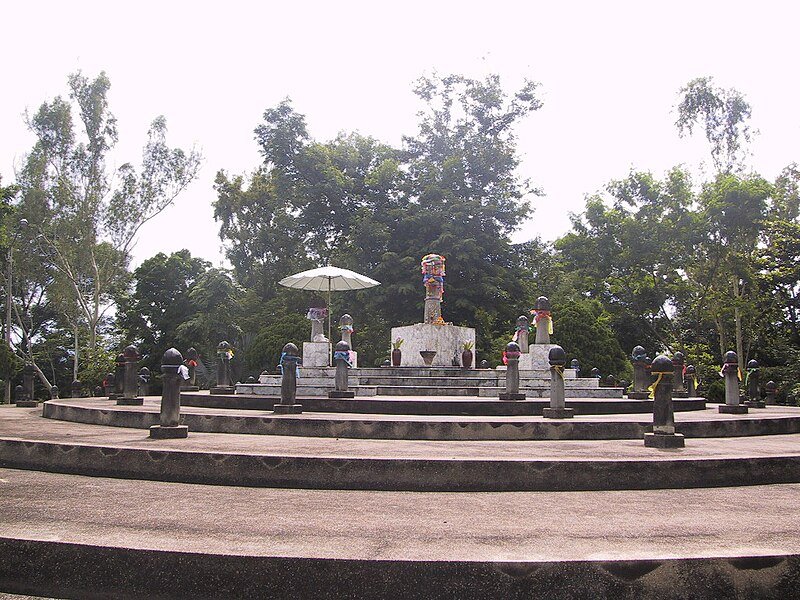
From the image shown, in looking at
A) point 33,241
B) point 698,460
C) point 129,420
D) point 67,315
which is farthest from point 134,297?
point 698,460

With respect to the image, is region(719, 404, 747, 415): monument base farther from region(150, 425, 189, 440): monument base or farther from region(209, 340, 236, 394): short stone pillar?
region(209, 340, 236, 394): short stone pillar

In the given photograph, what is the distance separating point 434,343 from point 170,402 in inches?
420

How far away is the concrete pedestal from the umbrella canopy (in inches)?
77.9

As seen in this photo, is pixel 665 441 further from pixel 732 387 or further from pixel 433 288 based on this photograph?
pixel 433 288

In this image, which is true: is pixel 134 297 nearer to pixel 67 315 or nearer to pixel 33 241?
pixel 67 315

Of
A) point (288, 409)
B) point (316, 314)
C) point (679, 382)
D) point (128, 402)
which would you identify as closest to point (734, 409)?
point (679, 382)

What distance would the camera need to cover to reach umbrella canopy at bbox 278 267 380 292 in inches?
625

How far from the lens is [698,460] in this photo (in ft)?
18.4

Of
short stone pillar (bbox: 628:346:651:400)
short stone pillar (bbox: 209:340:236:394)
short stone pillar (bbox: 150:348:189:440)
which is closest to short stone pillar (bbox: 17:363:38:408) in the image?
short stone pillar (bbox: 209:340:236:394)

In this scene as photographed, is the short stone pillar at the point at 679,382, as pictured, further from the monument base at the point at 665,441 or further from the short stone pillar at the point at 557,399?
the monument base at the point at 665,441

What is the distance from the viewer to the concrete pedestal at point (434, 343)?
57.1ft

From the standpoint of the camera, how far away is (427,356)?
1645 centimetres

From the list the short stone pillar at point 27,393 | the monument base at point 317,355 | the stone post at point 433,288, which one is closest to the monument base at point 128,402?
the monument base at point 317,355

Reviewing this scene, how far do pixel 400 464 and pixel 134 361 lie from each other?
25.2 feet
